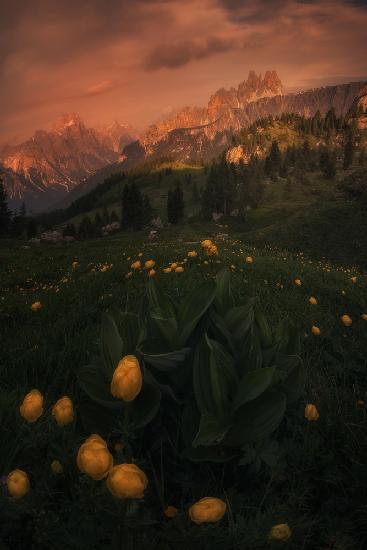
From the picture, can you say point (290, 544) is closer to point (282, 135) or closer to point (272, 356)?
point (272, 356)

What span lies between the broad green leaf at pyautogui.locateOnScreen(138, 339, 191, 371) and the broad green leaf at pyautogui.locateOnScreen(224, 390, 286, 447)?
1.50 ft

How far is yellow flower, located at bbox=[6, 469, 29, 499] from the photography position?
4.62 ft

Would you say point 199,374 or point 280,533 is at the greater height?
point 199,374

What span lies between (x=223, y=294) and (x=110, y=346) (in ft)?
3.23

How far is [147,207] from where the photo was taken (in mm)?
96750

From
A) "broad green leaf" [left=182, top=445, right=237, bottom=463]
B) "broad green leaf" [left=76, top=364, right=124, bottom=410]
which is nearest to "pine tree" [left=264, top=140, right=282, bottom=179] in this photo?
"broad green leaf" [left=76, top=364, right=124, bottom=410]

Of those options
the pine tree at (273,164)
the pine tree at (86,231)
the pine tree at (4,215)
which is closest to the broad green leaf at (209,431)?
the pine tree at (4,215)

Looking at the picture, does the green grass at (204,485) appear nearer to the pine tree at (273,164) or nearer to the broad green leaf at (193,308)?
the broad green leaf at (193,308)

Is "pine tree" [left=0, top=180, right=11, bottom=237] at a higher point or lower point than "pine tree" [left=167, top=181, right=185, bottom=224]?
higher

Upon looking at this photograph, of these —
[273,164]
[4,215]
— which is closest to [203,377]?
[4,215]

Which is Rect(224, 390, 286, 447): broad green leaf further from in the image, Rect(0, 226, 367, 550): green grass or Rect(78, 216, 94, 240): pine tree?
Rect(78, 216, 94, 240): pine tree

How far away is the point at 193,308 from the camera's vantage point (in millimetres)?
2303

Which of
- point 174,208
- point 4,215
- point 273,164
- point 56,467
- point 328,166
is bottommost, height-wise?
point 174,208

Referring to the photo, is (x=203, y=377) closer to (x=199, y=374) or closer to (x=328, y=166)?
(x=199, y=374)
